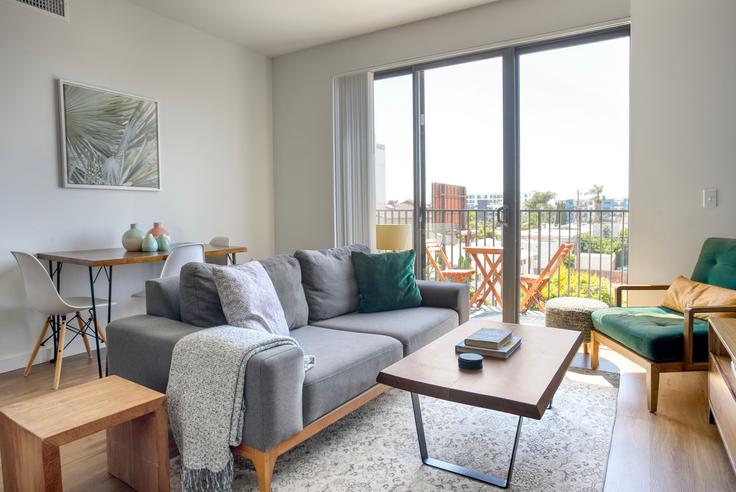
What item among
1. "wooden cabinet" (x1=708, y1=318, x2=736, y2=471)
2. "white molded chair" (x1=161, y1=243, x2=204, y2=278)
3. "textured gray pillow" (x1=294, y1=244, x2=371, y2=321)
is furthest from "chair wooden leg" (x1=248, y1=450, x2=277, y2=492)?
"white molded chair" (x1=161, y1=243, x2=204, y2=278)

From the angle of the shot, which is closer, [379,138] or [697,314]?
[697,314]

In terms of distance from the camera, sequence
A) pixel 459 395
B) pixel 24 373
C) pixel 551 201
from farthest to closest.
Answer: pixel 551 201 < pixel 24 373 < pixel 459 395

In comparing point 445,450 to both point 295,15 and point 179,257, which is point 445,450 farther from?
point 295,15

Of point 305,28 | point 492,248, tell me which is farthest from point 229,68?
point 492,248

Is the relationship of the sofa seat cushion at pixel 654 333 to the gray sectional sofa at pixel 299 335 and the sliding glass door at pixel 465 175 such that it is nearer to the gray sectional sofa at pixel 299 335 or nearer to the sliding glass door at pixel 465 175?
the gray sectional sofa at pixel 299 335

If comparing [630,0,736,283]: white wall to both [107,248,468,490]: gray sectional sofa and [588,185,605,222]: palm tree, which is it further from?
[107,248,468,490]: gray sectional sofa

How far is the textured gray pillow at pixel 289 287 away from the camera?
2666mm

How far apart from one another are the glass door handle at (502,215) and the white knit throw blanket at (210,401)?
263 centimetres

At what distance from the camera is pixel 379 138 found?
4641 millimetres

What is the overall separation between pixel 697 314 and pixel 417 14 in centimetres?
312

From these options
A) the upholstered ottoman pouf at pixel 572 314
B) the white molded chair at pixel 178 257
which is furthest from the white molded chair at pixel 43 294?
the upholstered ottoman pouf at pixel 572 314

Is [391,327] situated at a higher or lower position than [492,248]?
lower

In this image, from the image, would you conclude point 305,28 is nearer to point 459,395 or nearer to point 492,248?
point 492,248

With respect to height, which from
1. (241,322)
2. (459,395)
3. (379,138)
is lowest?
(459,395)
